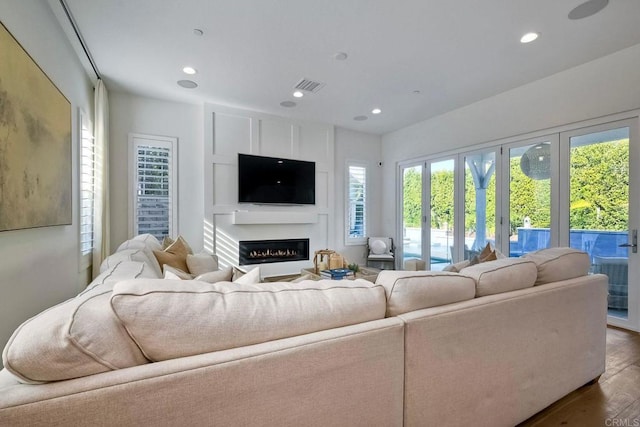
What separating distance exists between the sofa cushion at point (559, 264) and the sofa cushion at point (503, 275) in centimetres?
8

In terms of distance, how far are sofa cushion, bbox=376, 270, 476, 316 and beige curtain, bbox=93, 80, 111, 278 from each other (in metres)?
3.66

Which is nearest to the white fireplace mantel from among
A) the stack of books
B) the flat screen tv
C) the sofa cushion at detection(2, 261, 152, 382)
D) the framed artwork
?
the flat screen tv

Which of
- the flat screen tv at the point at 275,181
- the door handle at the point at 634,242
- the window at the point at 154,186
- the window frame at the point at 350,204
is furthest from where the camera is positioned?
the window frame at the point at 350,204

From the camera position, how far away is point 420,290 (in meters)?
1.23

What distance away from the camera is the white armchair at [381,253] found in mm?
5562

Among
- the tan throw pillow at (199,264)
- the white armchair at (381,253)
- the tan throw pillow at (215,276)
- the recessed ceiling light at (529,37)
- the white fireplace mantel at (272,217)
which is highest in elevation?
the recessed ceiling light at (529,37)

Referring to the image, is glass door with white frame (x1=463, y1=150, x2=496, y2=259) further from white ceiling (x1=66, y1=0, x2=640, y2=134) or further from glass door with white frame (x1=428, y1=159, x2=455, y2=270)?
white ceiling (x1=66, y1=0, x2=640, y2=134)

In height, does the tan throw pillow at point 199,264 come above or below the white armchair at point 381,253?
above

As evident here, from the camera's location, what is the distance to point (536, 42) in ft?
9.37

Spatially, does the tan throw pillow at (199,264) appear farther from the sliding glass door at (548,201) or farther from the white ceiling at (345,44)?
the sliding glass door at (548,201)

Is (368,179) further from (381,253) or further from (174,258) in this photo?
(174,258)

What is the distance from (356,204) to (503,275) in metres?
4.49

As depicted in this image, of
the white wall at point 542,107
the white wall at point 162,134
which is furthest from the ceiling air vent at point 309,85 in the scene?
the white wall at point 542,107

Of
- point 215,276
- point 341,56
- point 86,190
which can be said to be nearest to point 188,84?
point 86,190
